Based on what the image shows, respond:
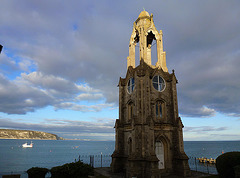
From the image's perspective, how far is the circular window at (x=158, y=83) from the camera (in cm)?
2573

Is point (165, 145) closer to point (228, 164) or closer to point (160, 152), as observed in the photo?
point (160, 152)

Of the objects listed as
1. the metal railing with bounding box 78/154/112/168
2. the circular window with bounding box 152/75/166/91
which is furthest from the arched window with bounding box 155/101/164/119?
the metal railing with bounding box 78/154/112/168

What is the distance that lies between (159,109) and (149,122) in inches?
138

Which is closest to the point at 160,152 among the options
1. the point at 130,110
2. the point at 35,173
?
the point at 130,110

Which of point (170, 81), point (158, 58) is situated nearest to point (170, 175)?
point (170, 81)

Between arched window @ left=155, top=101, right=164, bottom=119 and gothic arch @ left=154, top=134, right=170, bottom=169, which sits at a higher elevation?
arched window @ left=155, top=101, right=164, bottom=119

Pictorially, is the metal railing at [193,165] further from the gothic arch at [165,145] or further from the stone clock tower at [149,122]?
the gothic arch at [165,145]

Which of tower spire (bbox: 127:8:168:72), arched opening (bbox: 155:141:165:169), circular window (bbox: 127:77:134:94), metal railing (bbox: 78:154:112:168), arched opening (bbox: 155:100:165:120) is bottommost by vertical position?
metal railing (bbox: 78:154:112:168)

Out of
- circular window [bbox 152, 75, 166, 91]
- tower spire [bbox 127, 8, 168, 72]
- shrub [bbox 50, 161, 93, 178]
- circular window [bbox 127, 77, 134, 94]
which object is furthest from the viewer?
tower spire [bbox 127, 8, 168, 72]

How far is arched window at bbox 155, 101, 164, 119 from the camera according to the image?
81.1 ft

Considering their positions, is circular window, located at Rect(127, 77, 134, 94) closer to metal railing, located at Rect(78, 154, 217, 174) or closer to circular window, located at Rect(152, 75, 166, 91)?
circular window, located at Rect(152, 75, 166, 91)

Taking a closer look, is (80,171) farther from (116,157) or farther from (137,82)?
(137,82)

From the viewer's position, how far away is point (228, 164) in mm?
15891

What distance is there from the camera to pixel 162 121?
24344mm
